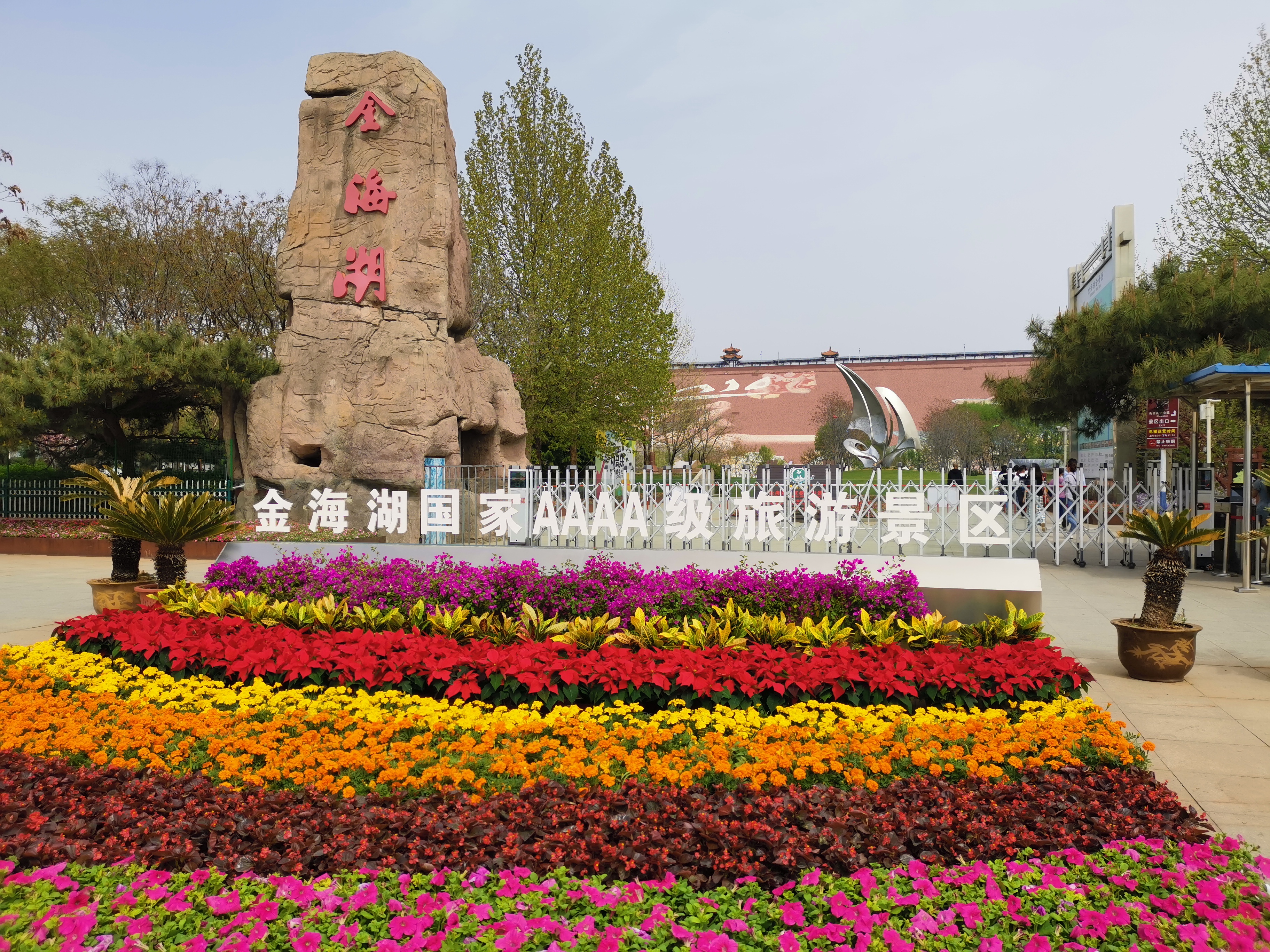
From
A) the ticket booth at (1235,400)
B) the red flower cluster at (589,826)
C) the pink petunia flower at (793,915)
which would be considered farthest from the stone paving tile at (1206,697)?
the pink petunia flower at (793,915)

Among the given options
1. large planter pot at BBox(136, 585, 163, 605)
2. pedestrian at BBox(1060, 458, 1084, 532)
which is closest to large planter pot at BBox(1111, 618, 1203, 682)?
pedestrian at BBox(1060, 458, 1084, 532)

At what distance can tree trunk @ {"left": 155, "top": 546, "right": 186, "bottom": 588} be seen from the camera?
23.4ft

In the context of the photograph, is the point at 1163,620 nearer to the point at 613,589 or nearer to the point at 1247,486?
the point at 613,589

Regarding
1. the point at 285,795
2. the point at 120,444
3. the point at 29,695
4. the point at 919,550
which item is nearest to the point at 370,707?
the point at 285,795

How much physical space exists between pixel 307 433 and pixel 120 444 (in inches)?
197

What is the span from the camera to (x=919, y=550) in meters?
8.12

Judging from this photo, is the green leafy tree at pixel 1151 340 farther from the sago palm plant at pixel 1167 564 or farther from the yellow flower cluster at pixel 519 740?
the yellow flower cluster at pixel 519 740

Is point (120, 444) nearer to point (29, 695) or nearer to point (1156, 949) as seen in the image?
point (29, 695)

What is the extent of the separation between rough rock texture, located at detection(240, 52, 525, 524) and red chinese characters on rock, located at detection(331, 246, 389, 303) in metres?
0.06

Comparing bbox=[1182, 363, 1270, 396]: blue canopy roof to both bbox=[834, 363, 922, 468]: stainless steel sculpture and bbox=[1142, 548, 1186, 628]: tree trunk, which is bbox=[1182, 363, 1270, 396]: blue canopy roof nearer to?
bbox=[1142, 548, 1186, 628]: tree trunk

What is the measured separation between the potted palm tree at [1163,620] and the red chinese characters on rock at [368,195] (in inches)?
380

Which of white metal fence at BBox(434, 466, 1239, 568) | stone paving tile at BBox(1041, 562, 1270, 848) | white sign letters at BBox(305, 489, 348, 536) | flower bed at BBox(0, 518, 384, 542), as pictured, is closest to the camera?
stone paving tile at BBox(1041, 562, 1270, 848)

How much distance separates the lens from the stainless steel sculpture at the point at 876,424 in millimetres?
33531

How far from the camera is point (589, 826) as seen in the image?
284 centimetres
